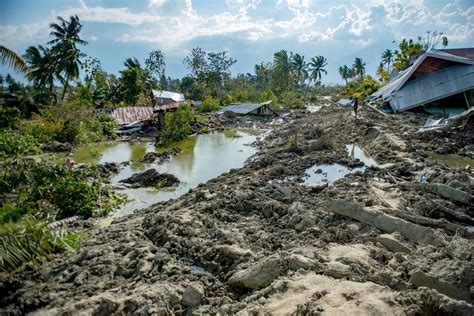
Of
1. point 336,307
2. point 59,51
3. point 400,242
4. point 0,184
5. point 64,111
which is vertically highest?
point 59,51

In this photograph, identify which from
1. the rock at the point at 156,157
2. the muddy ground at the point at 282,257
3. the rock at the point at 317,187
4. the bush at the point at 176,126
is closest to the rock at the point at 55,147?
the bush at the point at 176,126

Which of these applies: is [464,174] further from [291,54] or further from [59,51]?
[291,54]

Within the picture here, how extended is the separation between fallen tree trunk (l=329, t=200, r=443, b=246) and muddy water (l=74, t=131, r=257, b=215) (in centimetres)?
674

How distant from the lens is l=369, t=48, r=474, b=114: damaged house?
21031 millimetres

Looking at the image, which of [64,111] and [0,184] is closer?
[0,184]

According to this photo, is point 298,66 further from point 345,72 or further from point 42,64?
point 42,64

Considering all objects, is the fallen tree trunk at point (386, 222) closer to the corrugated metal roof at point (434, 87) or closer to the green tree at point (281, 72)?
the corrugated metal roof at point (434, 87)

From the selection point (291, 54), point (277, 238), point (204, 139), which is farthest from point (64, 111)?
point (291, 54)

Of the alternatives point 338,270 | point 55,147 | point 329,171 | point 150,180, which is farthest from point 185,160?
point 338,270

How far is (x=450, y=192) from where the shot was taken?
8.39 m

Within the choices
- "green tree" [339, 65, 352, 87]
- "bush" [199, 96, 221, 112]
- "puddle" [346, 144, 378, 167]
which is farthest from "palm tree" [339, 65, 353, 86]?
"puddle" [346, 144, 378, 167]

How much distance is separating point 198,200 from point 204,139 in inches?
684

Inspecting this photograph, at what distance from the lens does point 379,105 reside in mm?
27859

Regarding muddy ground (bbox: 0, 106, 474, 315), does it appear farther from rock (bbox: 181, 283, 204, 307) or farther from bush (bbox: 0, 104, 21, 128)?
bush (bbox: 0, 104, 21, 128)
